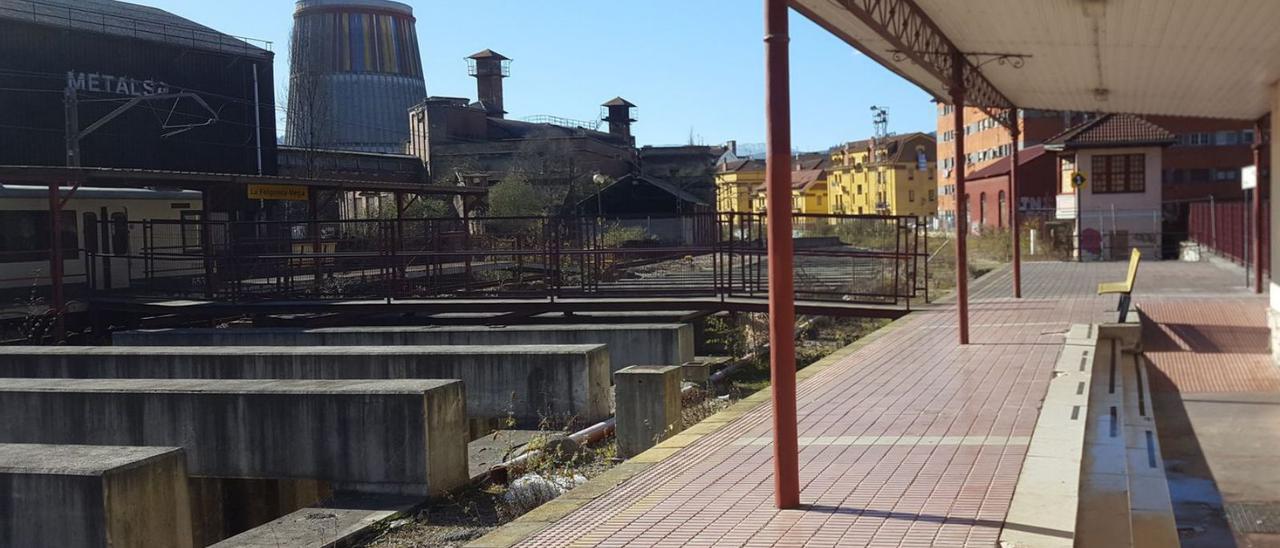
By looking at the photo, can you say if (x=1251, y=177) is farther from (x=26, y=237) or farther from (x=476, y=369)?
(x=26, y=237)

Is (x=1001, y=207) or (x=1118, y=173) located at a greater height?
(x=1118, y=173)

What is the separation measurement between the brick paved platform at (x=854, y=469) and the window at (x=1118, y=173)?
27260 mm

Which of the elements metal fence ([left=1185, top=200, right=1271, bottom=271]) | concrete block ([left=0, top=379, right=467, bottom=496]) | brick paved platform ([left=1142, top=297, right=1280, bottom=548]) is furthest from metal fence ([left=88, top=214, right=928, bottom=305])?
concrete block ([left=0, top=379, right=467, bottom=496])

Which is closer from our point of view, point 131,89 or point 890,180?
point 131,89

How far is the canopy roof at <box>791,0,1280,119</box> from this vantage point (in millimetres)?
10070

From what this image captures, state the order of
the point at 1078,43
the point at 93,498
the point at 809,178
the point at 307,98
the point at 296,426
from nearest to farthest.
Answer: the point at 93,498
the point at 296,426
the point at 1078,43
the point at 307,98
the point at 809,178

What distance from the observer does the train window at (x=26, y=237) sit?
23.6 metres

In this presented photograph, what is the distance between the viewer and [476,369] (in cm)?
1197

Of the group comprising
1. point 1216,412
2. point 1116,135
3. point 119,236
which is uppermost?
point 1116,135

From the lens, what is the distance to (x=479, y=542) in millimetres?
5566

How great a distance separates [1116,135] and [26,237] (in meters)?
32.3

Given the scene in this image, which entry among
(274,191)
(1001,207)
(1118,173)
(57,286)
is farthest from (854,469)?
(1001,207)

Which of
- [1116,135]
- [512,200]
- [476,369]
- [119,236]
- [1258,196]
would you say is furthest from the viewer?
[512,200]

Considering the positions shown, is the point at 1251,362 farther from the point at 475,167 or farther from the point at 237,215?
the point at 475,167
